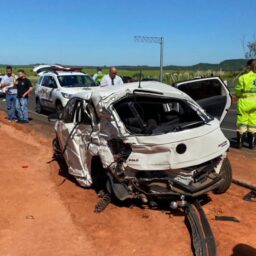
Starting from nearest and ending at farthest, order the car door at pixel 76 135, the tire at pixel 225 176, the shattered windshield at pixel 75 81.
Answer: the tire at pixel 225 176
the car door at pixel 76 135
the shattered windshield at pixel 75 81

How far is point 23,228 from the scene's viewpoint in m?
6.54

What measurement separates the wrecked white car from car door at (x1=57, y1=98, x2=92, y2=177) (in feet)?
0.05

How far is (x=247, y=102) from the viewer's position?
37.2 feet

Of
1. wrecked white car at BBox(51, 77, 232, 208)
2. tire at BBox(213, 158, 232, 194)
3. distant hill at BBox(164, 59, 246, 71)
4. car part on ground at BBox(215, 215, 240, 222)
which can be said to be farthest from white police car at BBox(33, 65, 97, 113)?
distant hill at BBox(164, 59, 246, 71)

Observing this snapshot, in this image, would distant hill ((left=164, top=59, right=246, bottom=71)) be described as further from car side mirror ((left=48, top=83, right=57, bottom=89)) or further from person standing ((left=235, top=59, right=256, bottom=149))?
person standing ((left=235, top=59, right=256, bottom=149))

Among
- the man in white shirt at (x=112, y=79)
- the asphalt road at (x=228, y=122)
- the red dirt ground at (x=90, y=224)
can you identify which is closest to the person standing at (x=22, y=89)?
the asphalt road at (x=228, y=122)

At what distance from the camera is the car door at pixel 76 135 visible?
26.7 ft

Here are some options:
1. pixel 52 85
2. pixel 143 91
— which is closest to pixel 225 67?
pixel 52 85

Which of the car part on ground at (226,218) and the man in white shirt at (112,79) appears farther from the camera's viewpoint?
the man in white shirt at (112,79)

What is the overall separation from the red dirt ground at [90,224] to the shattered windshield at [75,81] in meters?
9.39

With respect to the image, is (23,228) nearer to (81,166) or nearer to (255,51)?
(81,166)

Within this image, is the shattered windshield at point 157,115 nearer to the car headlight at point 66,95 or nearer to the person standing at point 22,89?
the person standing at point 22,89

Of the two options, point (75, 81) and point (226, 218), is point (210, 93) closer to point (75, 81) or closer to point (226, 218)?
point (226, 218)

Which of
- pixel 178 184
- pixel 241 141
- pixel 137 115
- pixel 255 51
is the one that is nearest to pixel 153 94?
pixel 137 115
